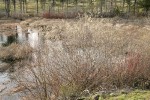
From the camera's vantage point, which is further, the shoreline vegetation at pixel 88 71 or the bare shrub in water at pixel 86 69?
the bare shrub in water at pixel 86 69

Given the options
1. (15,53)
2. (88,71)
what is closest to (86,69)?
(88,71)

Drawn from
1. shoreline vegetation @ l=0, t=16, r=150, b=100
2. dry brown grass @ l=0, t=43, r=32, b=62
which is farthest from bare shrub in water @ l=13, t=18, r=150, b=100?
dry brown grass @ l=0, t=43, r=32, b=62

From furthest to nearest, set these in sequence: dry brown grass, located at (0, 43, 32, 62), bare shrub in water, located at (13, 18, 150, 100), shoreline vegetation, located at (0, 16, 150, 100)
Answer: dry brown grass, located at (0, 43, 32, 62)
bare shrub in water, located at (13, 18, 150, 100)
shoreline vegetation, located at (0, 16, 150, 100)

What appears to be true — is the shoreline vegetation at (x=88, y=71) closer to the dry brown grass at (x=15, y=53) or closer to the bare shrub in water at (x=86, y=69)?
the bare shrub in water at (x=86, y=69)

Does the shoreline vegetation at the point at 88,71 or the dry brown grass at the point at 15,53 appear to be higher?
the shoreline vegetation at the point at 88,71

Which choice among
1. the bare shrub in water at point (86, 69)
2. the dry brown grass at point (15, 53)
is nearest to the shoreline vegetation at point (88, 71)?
the bare shrub in water at point (86, 69)

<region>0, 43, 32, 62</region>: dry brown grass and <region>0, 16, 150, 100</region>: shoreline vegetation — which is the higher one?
<region>0, 16, 150, 100</region>: shoreline vegetation

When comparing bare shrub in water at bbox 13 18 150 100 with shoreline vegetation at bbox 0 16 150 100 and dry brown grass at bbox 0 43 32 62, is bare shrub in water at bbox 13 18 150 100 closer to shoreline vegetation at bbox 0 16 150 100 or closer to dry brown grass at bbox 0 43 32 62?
shoreline vegetation at bbox 0 16 150 100

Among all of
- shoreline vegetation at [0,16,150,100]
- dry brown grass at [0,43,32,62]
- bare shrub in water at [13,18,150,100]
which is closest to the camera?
shoreline vegetation at [0,16,150,100]

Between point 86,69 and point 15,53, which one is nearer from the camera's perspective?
point 86,69

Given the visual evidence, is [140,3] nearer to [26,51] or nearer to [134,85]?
[26,51]

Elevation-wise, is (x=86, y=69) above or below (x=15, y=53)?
above

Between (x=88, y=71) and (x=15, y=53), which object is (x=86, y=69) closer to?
(x=88, y=71)

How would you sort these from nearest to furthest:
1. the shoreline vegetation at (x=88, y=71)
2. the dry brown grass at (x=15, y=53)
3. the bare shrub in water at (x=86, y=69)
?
the shoreline vegetation at (x=88, y=71) < the bare shrub in water at (x=86, y=69) < the dry brown grass at (x=15, y=53)
